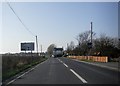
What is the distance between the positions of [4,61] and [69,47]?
149 metres

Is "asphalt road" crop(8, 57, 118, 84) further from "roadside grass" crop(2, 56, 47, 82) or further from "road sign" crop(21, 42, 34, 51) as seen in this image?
"road sign" crop(21, 42, 34, 51)

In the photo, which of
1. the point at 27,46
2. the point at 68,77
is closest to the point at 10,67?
the point at 68,77

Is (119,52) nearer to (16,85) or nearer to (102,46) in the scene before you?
(102,46)

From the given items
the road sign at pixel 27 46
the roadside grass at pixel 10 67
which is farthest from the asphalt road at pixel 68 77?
the road sign at pixel 27 46

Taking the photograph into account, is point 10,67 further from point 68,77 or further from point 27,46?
point 27,46

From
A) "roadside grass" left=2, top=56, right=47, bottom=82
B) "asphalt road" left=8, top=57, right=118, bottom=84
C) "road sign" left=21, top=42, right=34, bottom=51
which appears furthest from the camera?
"road sign" left=21, top=42, right=34, bottom=51

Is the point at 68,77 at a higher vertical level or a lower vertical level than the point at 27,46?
lower

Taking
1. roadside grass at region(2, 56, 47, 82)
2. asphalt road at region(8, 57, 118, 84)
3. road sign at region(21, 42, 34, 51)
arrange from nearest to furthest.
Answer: asphalt road at region(8, 57, 118, 84)
roadside grass at region(2, 56, 47, 82)
road sign at region(21, 42, 34, 51)

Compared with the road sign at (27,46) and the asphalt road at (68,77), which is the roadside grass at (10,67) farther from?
the road sign at (27,46)

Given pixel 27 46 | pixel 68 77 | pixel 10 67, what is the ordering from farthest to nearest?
1. pixel 27 46
2. pixel 10 67
3. pixel 68 77

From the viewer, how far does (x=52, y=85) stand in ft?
50.0

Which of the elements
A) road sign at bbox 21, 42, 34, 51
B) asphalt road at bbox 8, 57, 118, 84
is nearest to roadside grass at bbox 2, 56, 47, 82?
asphalt road at bbox 8, 57, 118, 84

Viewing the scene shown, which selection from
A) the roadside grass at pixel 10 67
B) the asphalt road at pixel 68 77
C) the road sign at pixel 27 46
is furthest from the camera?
the road sign at pixel 27 46

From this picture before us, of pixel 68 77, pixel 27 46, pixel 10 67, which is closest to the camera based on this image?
pixel 68 77
